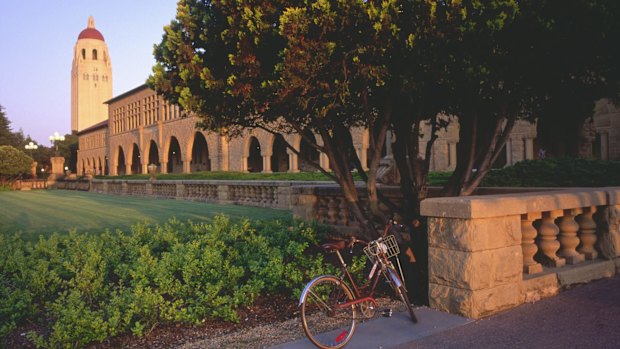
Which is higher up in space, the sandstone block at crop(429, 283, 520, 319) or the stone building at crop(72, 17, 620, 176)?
the stone building at crop(72, 17, 620, 176)

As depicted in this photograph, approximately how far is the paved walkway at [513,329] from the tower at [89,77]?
116 metres

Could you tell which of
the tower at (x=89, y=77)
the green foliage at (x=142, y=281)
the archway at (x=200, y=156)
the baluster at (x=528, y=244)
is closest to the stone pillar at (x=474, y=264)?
the baluster at (x=528, y=244)

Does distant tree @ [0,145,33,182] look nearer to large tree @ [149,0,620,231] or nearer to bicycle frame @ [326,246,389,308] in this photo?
large tree @ [149,0,620,231]

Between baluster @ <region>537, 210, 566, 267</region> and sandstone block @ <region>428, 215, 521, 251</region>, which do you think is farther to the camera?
baluster @ <region>537, 210, 566, 267</region>

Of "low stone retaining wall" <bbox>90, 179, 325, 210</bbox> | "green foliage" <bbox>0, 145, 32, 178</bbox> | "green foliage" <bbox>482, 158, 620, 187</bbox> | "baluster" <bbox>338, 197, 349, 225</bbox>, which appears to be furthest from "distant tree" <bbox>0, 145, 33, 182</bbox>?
"green foliage" <bbox>482, 158, 620, 187</bbox>

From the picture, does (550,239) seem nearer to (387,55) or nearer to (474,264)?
(474,264)

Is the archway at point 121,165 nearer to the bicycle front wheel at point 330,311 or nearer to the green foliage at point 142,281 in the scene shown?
the green foliage at point 142,281

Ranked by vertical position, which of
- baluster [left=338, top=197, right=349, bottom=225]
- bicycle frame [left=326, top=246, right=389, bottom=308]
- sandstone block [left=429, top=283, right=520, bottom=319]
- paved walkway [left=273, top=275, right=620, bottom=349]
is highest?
baluster [left=338, top=197, right=349, bottom=225]

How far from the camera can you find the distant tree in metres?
47.0

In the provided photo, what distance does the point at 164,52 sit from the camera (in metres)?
5.84

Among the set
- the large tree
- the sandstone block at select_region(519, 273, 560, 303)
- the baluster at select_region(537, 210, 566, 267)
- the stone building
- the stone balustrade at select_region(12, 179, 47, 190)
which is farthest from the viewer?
the stone balustrade at select_region(12, 179, 47, 190)

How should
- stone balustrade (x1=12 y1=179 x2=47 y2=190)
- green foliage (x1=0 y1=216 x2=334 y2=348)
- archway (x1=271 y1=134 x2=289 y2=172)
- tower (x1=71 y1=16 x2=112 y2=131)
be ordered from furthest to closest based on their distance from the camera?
tower (x1=71 y1=16 x2=112 y2=131) < stone balustrade (x1=12 y1=179 x2=47 y2=190) < archway (x1=271 y1=134 x2=289 y2=172) < green foliage (x1=0 y1=216 x2=334 y2=348)

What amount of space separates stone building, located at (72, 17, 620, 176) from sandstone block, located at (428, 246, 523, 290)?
22.0ft

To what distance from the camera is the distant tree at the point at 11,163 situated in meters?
47.0
